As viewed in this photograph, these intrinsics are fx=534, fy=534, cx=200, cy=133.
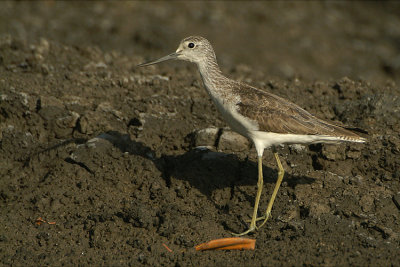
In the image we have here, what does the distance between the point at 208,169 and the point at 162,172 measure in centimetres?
63

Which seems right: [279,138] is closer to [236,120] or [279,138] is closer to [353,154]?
[236,120]

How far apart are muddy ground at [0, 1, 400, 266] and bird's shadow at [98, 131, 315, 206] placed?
→ 0.02 metres

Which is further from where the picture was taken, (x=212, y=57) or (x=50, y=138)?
(x=50, y=138)

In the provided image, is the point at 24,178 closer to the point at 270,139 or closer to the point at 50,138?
the point at 50,138

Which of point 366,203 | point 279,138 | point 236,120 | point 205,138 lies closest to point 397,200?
point 366,203

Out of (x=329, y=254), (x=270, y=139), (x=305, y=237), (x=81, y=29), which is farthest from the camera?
(x=81, y=29)

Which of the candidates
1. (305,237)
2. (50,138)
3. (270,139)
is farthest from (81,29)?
(305,237)

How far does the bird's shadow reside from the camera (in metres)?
7.07

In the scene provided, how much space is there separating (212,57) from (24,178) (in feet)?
9.98

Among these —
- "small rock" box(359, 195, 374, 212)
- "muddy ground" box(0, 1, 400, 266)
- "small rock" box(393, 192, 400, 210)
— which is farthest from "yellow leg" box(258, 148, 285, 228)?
"small rock" box(393, 192, 400, 210)

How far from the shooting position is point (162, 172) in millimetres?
7273

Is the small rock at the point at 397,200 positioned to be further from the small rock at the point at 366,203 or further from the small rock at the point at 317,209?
the small rock at the point at 317,209

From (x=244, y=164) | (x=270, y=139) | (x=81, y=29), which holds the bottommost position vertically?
(x=81, y=29)

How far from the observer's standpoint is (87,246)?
615 centimetres
